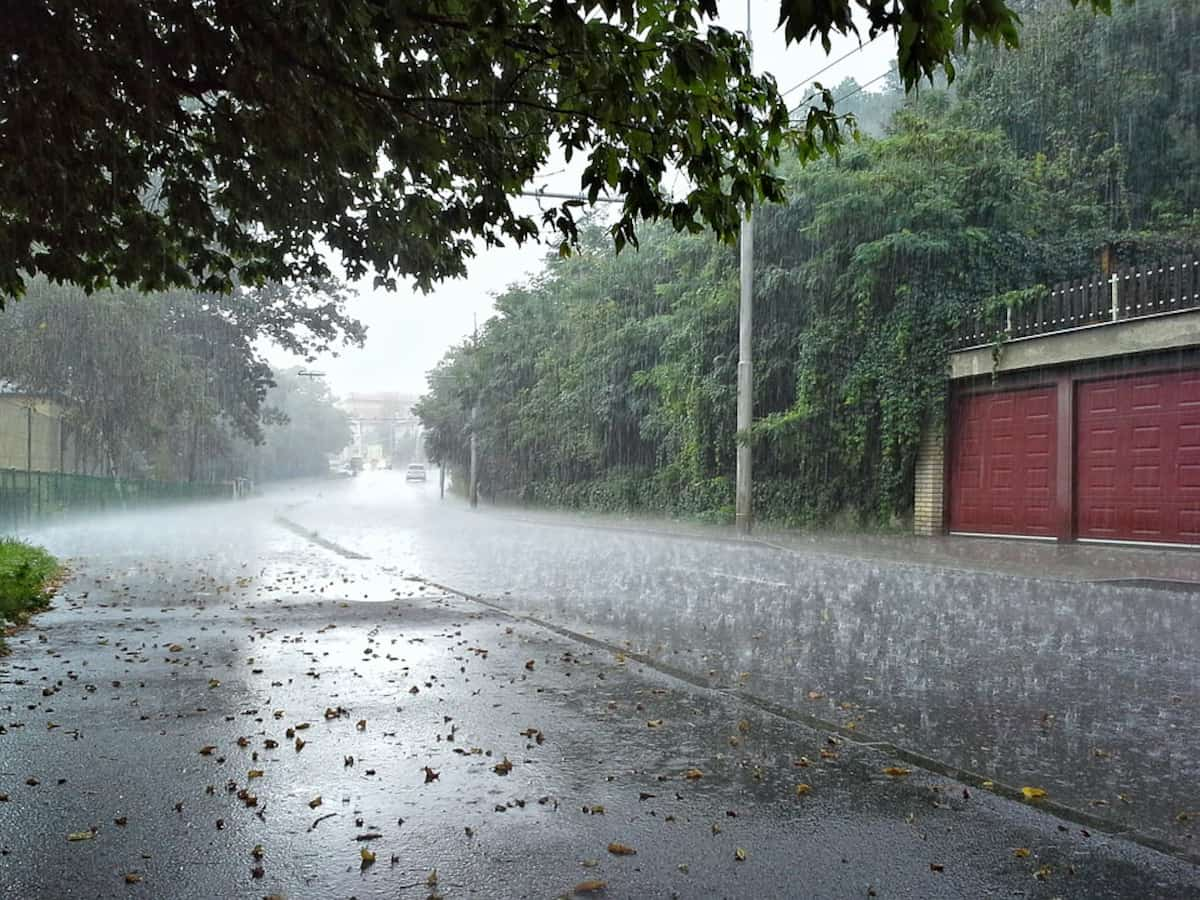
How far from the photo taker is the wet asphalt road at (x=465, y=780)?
356 cm

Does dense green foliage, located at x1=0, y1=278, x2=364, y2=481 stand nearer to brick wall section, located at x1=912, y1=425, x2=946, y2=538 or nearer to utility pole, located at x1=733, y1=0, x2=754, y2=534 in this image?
utility pole, located at x1=733, y1=0, x2=754, y2=534

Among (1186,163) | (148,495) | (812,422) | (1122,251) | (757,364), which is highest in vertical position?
(1186,163)

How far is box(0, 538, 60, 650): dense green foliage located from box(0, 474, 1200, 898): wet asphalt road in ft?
1.34

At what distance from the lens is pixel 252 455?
9012 cm

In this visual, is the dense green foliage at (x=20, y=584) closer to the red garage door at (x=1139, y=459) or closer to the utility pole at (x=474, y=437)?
the red garage door at (x=1139, y=459)

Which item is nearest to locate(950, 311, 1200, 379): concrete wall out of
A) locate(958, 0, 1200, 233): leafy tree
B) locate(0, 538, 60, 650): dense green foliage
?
locate(958, 0, 1200, 233): leafy tree

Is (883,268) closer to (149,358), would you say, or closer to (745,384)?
(745,384)

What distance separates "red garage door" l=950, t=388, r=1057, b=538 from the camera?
59.9ft

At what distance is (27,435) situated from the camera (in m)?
41.4

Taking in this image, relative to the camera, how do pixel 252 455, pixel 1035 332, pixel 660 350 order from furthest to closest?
pixel 252 455, pixel 660 350, pixel 1035 332

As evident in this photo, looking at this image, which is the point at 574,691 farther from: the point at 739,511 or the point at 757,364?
the point at 757,364

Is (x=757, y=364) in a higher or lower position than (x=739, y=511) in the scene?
higher

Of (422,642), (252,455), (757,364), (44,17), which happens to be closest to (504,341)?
(757,364)

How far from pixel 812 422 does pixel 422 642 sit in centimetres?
1518
